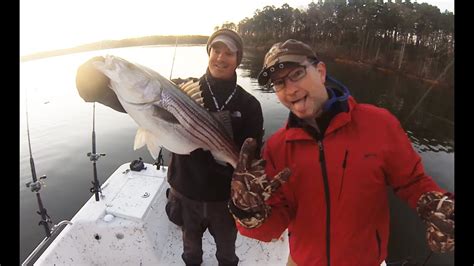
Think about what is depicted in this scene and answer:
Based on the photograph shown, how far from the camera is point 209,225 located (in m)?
3.72

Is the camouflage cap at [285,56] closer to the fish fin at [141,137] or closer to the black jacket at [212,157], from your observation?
the black jacket at [212,157]

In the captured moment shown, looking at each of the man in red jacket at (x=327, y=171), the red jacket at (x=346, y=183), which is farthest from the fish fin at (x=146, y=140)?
the red jacket at (x=346, y=183)

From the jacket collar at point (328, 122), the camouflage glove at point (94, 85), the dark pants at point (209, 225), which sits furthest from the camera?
the dark pants at point (209, 225)

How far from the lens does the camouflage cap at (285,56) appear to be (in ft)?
7.39

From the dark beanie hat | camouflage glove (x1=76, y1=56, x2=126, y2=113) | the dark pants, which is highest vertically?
the dark beanie hat

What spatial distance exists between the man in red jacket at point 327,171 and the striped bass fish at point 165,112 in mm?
764

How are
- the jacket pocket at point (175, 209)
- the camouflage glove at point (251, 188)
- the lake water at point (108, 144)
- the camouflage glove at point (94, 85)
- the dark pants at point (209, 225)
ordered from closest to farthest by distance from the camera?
the camouflage glove at point (251, 188)
the camouflage glove at point (94, 85)
the dark pants at point (209, 225)
the jacket pocket at point (175, 209)
the lake water at point (108, 144)

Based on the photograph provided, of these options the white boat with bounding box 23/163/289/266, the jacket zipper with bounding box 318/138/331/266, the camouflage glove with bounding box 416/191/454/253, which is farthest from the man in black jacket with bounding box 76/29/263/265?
the camouflage glove with bounding box 416/191/454/253

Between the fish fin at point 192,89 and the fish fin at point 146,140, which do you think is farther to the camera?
the fish fin at point 192,89

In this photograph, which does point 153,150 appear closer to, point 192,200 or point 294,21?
point 192,200

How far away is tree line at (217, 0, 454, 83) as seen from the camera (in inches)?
1435

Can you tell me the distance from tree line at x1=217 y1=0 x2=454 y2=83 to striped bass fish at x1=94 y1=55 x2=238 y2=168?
1147 inches

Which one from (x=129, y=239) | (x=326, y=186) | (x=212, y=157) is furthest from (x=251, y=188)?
(x=129, y=239)

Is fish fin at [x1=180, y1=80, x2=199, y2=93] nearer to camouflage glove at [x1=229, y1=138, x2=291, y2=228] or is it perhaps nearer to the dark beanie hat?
the dark beanie hat
